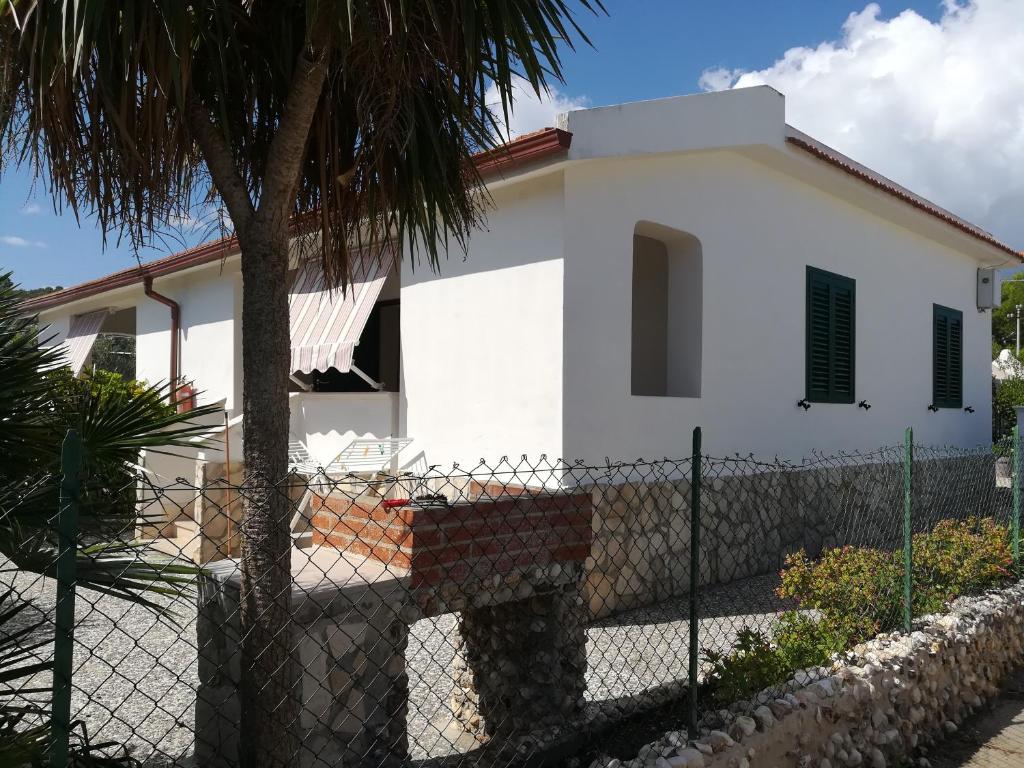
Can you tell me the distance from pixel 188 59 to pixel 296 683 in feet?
7.73

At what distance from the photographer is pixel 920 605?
5.90m

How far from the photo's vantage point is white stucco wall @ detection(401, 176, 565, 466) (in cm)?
713

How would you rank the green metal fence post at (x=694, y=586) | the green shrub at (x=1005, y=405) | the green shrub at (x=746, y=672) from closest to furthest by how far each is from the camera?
the green metal fence post at (x=694, y=586), the green shrub at (x=746, y=672), the green shrub at (x=1005, y=405)

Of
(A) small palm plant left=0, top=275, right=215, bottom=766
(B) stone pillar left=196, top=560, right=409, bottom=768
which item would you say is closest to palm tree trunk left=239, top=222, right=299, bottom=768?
(B) stone pillar left=196, top=560, right=409, bottom=768

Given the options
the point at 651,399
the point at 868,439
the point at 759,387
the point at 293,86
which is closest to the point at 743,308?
the point at 759,387

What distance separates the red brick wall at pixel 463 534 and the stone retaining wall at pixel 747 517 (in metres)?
1.70

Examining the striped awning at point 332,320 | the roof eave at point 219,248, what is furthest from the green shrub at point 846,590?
the striped awning at point 332,320

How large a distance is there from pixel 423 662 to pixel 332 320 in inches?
168

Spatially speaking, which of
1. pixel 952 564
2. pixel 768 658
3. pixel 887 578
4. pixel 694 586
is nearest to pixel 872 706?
pixel 768 658

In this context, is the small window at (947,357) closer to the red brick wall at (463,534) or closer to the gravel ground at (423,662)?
the gravel ground at (423,662)

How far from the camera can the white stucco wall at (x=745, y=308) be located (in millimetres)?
7223

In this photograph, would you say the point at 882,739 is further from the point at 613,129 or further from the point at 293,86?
A: the point at 613,129

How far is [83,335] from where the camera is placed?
15102 millimetres

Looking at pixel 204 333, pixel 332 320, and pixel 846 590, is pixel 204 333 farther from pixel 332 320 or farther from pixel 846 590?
pixel 846 590
